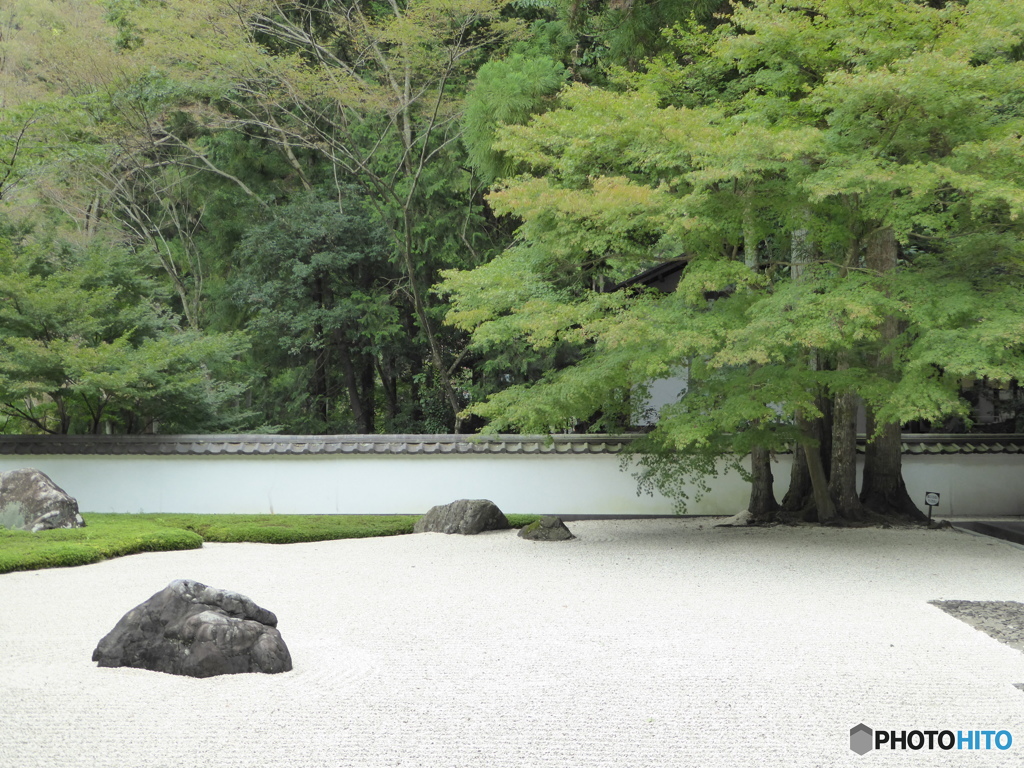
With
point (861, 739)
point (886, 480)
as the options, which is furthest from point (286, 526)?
point (861, 739)

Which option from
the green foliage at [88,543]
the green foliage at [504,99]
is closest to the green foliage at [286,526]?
the green foliage at [88,543]

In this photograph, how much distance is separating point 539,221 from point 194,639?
5.35 m

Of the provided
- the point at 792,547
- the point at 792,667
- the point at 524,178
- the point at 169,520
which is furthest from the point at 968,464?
the point at 169,520

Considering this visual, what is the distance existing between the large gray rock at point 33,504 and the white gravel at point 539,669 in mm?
1884

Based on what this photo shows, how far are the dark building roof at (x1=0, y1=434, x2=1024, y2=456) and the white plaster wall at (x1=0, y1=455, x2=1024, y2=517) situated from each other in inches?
Answer: 4.4

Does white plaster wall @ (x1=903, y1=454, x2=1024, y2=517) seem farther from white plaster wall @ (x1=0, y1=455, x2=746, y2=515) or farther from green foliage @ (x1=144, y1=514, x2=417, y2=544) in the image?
green foliage @ (x1=144, y1=514, x2=417, y2=544)

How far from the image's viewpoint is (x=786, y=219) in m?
8.34

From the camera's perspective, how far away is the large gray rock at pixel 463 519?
10117 mm

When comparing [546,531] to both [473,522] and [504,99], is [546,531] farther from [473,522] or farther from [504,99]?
[504,99]

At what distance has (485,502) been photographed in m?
10.4

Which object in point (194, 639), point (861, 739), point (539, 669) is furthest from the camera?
point (539, 669)

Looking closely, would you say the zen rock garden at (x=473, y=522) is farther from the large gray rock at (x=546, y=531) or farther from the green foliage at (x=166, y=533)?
the green foliage at (x=166, y=533)

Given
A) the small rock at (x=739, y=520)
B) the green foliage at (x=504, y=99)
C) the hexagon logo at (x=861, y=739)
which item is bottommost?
the small rock at (x=739, y=520)

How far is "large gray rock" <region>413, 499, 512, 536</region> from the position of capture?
10.1 meters
